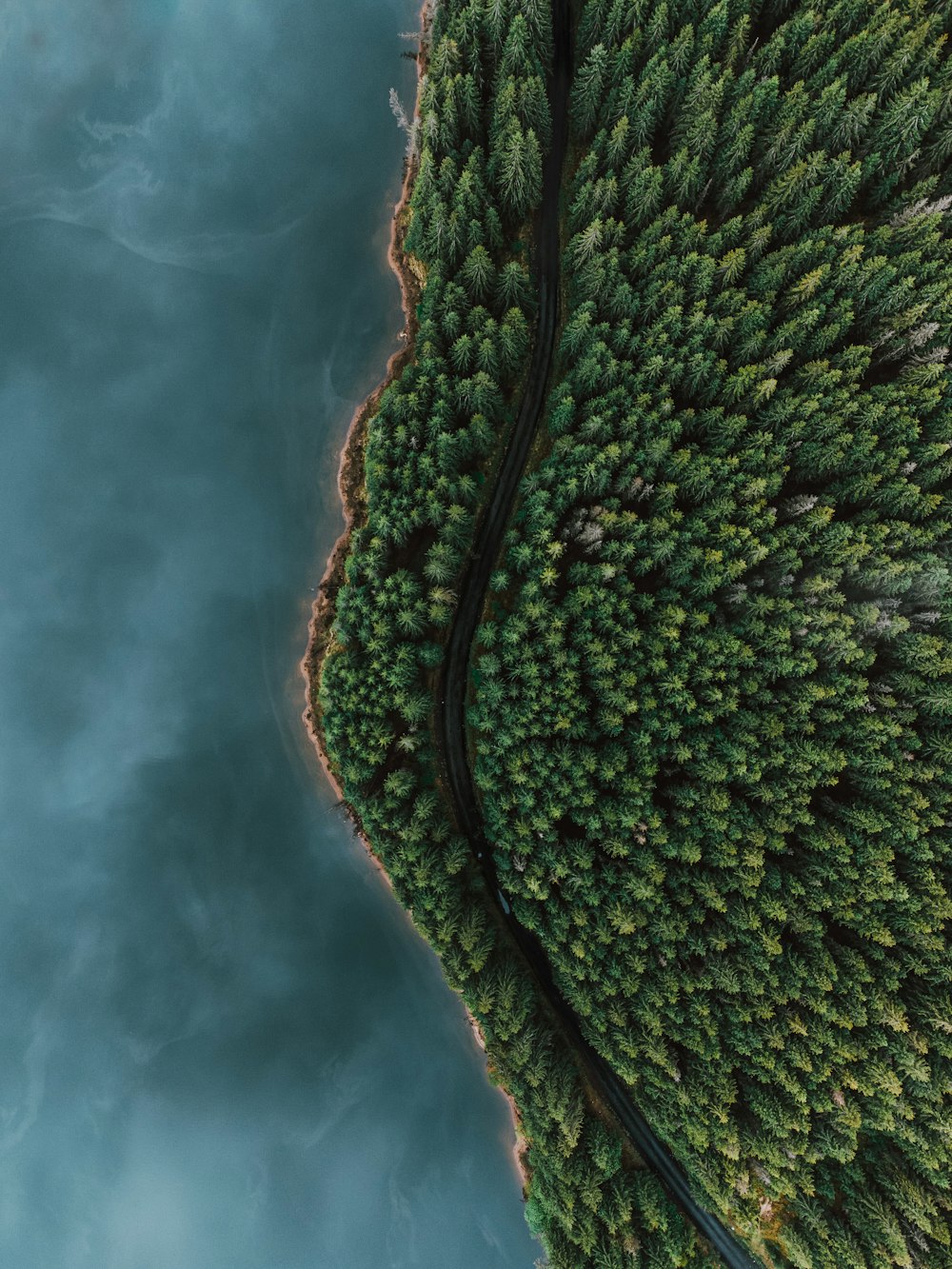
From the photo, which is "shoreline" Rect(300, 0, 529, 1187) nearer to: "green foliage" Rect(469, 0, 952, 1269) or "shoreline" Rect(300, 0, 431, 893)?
"shoreline" Rect(300, 0, 431, 893)

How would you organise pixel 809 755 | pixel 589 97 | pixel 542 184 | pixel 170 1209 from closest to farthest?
pixel 809 755 → pixel 589 97 → pixel 542 184 → pixel 170 1209

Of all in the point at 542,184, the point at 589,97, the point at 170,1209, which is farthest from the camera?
the point at 170,1209

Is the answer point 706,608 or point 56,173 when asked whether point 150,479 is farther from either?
point 706,608

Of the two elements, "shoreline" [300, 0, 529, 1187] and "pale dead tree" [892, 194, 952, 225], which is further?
"shoreline" [300, 0, 529, 1187]

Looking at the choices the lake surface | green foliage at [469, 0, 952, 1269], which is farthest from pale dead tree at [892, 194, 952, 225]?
the lake surface

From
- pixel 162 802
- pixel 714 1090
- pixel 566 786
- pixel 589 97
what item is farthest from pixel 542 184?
pixel 714 1090

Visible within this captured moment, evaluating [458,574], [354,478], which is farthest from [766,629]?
[354,478]

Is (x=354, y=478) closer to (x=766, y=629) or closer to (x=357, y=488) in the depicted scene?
(x=357, y=488)
